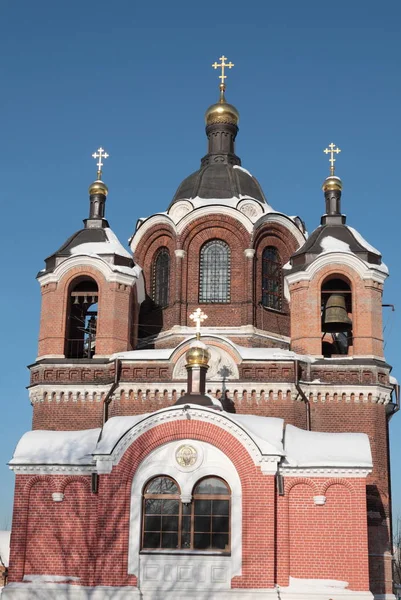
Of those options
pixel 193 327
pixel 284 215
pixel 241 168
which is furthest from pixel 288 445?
pixel 241 168

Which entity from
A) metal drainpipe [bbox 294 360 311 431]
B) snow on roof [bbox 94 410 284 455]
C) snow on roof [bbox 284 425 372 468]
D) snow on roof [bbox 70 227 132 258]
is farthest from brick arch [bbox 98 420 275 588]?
snow on roof [bbox 70 227 132 258]

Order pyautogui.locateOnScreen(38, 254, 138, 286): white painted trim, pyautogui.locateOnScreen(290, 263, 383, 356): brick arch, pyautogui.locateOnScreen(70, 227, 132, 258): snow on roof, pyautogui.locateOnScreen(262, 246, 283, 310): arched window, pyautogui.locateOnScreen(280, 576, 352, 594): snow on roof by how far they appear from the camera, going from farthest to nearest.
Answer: pyautogui.locateOnScreen(262, 246, 283, 310): arched window
pyautogui.locateOnScreen(70, 227, 132, 258): snow on roof
pyautogui.locateOnScreen(38, 254, 138, 286): white painted trim
pyautogui.locateOnScreen(290, 263, 383, 356): brick arch
pyautogui.locateOnScreen(280, 576, 352, 594): snow on roof

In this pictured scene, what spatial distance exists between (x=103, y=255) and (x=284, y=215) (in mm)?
6021

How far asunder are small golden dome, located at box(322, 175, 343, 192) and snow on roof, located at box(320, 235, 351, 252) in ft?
7.64

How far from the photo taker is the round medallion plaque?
19.6m

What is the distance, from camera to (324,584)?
18.8 metres

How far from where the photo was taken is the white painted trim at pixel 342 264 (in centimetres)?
2458

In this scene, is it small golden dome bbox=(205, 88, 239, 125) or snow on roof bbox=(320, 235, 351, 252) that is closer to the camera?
snow on roof bbox=(320, 235, 351, 252)

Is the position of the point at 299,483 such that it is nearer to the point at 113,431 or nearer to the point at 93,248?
the point at 113,431

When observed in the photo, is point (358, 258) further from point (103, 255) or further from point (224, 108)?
point (224, 108)

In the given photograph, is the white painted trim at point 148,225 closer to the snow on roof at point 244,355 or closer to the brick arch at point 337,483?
the snow on roof at point 244,355

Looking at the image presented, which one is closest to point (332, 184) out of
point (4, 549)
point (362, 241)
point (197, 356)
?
point (362, 241)

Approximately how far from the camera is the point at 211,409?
64.4ft

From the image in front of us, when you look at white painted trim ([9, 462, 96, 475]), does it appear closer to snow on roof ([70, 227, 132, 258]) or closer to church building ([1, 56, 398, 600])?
church building ([1, 56, 398, 600])
